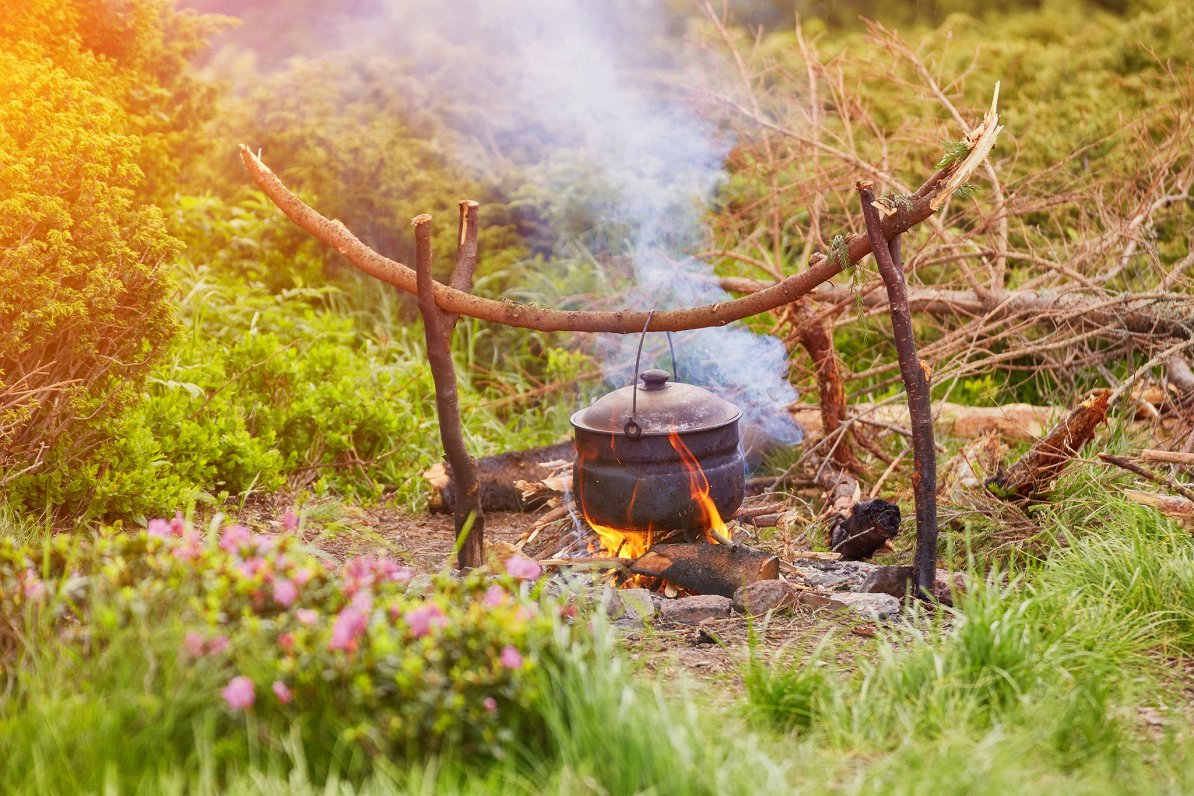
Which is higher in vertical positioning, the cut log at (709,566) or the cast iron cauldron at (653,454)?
the cast iron cauldron at (653,454)

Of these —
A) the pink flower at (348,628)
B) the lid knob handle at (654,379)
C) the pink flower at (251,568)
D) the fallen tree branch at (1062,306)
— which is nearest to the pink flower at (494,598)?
the pink flower at (348,628)

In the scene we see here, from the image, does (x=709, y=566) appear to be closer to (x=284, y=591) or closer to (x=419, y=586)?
(x=419, y=586)

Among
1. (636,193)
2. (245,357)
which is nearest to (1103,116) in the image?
(636,193)

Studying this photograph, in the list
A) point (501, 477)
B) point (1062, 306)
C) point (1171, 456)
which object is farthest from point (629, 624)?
point (1062, 306)

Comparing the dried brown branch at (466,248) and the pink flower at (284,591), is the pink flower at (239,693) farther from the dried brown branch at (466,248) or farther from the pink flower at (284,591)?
the dried brown branch at (466,248)

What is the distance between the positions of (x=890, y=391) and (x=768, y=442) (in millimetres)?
1809

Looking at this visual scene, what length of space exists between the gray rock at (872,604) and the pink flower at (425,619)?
1.99 m

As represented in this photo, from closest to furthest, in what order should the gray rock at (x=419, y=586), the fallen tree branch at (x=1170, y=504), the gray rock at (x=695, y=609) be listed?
the gray rock at (x=419, y=586) < the gray rock at (x=695, y=609) < the fallen tree branch at (x=1170, y=504)

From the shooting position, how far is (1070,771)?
2844 millimetres

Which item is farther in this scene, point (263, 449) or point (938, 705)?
point (263, 449)

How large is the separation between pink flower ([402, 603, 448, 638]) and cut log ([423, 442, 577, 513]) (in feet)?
10.7

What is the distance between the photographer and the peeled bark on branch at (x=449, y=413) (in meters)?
4.37

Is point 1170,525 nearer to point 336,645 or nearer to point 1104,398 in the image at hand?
point 1104,398

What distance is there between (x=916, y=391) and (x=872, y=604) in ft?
2.82
